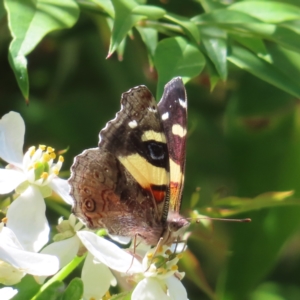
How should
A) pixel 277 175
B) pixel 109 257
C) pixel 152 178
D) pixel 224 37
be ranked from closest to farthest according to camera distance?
1. pixel 109 257
2. pixel 152 178
3. pixel 224 37
4. pixel 277 175

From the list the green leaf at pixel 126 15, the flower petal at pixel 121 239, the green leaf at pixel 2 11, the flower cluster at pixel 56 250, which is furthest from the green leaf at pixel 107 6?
the flower petal at pixel 121 239

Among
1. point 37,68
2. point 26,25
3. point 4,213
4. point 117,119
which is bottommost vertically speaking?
point 37,68

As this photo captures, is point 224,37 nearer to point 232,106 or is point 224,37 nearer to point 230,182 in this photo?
point 232,106

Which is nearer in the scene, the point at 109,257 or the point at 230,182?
the point at 109,257

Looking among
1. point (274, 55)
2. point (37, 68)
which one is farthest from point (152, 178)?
point (37, 68)

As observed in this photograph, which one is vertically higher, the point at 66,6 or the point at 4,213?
the point at 66,6

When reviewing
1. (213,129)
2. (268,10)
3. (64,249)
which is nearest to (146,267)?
(64,249)

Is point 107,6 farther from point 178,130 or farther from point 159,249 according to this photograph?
point 159,249
